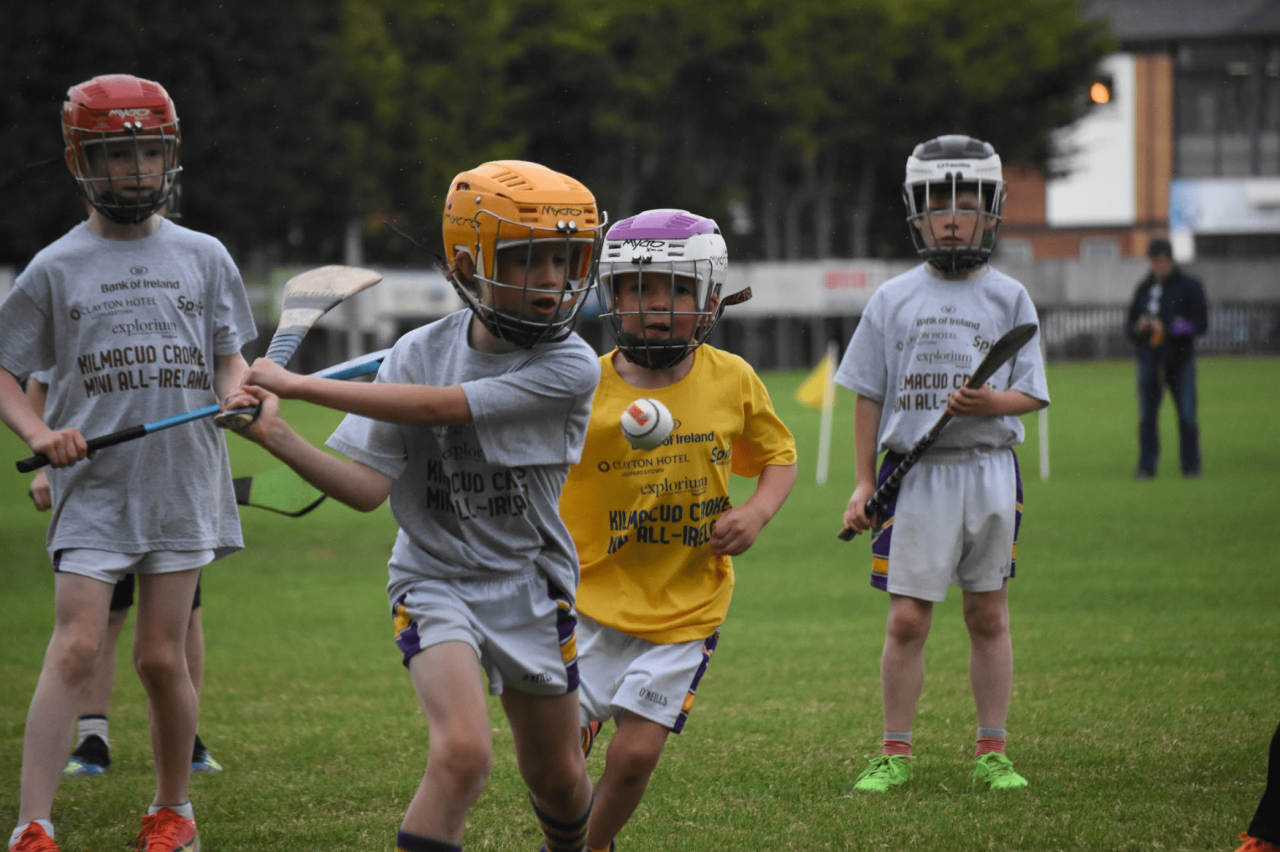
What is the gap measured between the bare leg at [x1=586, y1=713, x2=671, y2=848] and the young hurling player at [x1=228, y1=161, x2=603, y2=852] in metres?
0.32

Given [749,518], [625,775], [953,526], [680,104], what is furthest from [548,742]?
[680,104]

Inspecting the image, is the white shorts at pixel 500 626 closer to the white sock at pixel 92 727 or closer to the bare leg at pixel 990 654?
the bare leg at pixel 990 654

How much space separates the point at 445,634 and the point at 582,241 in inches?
39.1

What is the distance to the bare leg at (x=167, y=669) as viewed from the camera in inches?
177

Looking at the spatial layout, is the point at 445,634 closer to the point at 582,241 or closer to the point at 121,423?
the point at 582,241

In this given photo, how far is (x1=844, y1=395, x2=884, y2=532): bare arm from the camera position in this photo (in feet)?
17.7

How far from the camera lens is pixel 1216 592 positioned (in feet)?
31.1

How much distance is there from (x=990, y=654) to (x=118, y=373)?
9.94 ft

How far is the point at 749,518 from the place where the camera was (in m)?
4.43

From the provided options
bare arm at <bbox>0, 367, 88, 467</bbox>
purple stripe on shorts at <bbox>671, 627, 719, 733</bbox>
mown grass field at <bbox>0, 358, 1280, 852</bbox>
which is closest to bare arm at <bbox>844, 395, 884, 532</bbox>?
mown grass field at <bbox>0, 358, 1280, 852</bbox>

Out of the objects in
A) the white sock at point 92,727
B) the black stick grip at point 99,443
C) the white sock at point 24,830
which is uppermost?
the black stick grip at point 99,443

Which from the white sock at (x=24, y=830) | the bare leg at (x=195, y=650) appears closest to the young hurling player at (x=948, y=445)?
the bare leg at (x=195, y=650)

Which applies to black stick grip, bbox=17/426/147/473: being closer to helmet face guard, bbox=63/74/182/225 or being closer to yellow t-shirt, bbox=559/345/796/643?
helmet face guard, bbox=63/74/182/225

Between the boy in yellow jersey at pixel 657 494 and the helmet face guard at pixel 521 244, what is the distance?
73 centimetres
